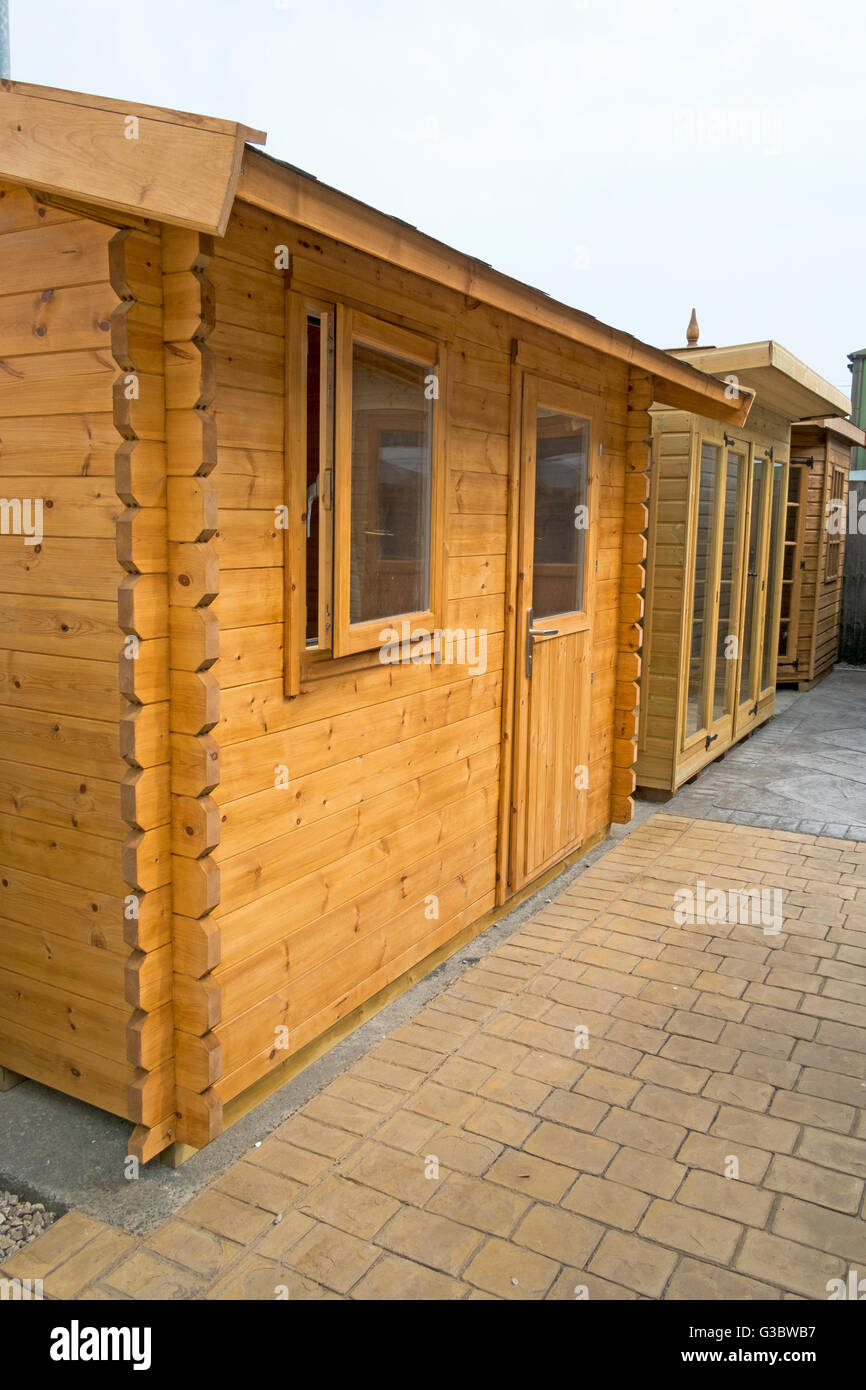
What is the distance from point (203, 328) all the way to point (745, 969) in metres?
3.05

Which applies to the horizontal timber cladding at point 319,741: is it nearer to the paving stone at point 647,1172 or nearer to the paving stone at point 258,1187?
the paving stone at point 258,1187

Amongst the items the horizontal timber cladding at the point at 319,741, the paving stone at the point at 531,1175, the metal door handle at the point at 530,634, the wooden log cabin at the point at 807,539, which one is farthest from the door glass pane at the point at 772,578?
the paving stone at the point at 531,1175

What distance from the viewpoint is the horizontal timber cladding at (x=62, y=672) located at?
2.36 metres

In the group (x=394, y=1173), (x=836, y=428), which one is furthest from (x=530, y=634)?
(x=836, y=428)

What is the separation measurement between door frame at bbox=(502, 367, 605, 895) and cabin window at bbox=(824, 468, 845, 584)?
7.14m

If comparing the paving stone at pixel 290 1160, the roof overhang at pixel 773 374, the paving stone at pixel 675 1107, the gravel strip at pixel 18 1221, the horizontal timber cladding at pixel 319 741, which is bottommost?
the gravel strip at pixel 18 1221

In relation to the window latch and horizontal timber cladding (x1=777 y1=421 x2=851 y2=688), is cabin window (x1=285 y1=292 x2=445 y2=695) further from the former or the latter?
horizontal timber cladding (x1=777 y1=421 x2=851 y2=688)

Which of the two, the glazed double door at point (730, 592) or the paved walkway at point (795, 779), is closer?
the paved walkway at point (795, 779)

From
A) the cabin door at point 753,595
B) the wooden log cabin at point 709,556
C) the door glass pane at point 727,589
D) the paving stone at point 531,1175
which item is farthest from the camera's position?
the cabin door at point 753,595

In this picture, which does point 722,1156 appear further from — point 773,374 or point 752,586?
point 752,586
